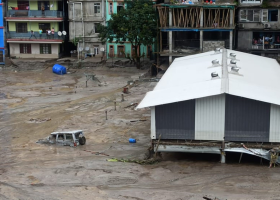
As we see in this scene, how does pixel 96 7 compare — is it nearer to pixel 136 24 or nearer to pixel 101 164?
pixel 136 24

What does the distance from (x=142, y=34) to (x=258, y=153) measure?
29087mm

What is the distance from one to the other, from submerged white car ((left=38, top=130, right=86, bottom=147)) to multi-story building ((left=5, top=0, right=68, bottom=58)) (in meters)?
31.9

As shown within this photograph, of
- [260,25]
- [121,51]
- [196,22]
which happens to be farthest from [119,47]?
[260,25]

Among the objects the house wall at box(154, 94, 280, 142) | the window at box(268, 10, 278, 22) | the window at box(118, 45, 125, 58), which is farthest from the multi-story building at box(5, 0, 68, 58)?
the house wall at box(154, 94, 280, 142)

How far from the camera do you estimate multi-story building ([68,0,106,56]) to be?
62.6 meters

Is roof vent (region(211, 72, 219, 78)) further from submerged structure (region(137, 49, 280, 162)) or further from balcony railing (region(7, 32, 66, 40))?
balcony railing (region(7, 32, 66, 40))

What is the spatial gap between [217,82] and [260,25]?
2744 cm

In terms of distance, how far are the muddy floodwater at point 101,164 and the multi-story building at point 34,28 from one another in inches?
743

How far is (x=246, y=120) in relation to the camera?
2753cm

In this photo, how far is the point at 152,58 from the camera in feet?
204

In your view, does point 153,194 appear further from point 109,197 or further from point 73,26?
point 73,26

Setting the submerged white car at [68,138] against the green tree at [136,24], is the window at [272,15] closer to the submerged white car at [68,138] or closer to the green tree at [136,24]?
the green tree at [136,24]

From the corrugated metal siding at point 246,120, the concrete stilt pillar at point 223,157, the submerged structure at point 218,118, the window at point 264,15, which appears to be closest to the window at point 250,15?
the window at point 264,15

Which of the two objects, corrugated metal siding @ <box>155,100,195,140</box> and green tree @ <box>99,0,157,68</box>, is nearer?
corrugated metal siding @ <box>155,100,195,140</box>
